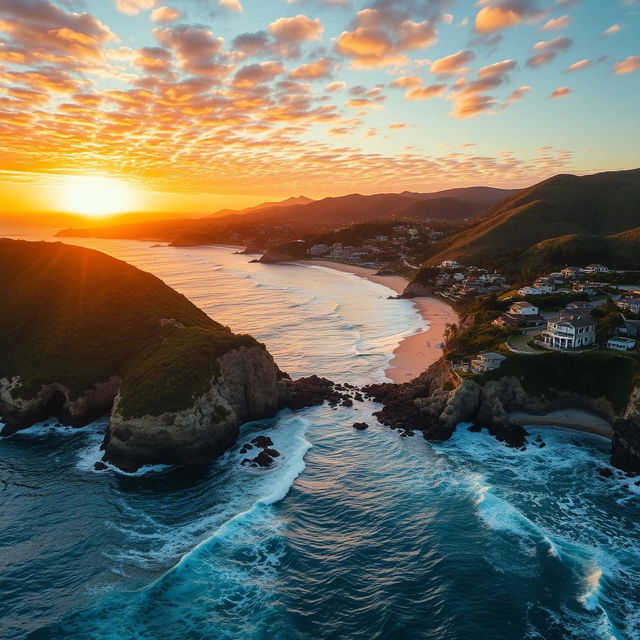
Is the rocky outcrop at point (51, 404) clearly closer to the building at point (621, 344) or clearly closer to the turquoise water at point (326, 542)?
the turquoise water at point (326, 542)

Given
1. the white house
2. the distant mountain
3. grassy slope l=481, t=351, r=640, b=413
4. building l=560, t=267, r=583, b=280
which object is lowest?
grassy slope l=481, t=351, r=640, b=413

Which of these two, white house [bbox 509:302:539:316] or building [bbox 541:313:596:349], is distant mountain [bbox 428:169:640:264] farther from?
building [bbox 541:313:596:349]

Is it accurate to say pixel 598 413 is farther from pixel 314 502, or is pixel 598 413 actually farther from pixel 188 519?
pixel 188 519

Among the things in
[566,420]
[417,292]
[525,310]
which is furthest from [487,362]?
[417,292]

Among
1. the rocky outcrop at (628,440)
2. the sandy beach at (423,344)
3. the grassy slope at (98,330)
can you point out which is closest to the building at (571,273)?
the sandy beach at (423,344)

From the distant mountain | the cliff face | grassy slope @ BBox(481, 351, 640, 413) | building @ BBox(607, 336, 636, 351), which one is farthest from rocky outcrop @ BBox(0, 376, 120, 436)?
the distant mountain

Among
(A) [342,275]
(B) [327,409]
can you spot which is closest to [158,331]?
(B) [327,409]
